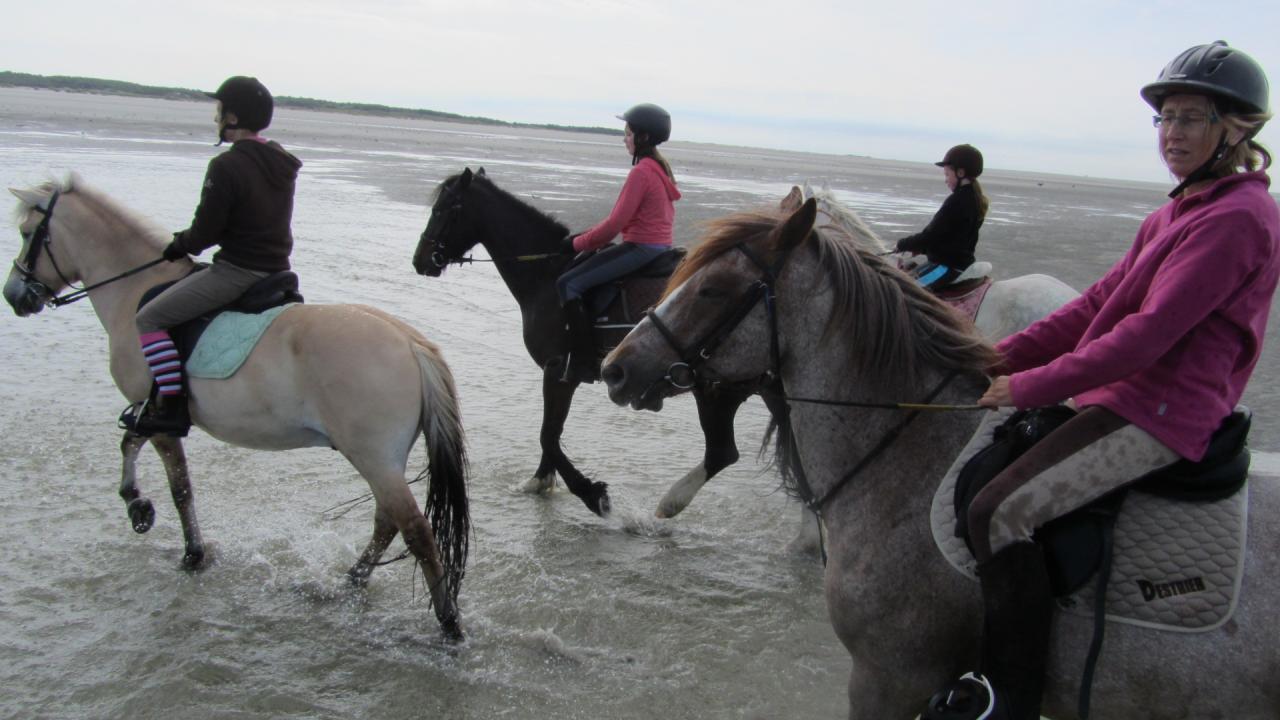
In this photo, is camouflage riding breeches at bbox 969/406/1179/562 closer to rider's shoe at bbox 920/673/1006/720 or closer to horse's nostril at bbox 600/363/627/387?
rider's shoe at bbox 920/673/1006/720

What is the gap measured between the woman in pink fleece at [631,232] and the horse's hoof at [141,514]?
109 inches

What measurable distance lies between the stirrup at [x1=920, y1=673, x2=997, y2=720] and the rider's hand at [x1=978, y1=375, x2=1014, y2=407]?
81cm

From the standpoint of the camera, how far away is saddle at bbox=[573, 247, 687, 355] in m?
6.42

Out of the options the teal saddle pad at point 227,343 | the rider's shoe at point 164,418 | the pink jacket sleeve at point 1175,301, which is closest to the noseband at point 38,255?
the rider's shoe at point 164,418

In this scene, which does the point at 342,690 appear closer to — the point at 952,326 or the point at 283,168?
the point at 283,168

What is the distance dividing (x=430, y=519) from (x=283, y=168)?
6.99 ft

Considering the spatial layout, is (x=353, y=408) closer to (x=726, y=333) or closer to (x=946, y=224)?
(x=726, y=333)

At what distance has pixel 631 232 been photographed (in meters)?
6.36

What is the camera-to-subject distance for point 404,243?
15.8m

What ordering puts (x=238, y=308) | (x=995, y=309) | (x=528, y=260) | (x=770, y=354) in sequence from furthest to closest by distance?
(x=528, y=260) → (x=995, y=309) → (x=238, y=308) → (x=770, y=354)

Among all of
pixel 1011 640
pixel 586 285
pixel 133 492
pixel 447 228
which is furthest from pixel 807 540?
pixel 133 492

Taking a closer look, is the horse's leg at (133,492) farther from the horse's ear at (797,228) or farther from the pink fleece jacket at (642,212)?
the horse's ear at (797,228)

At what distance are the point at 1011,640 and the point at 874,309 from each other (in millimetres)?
1052

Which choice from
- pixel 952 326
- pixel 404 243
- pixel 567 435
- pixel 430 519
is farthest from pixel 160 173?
pixel 952 326
